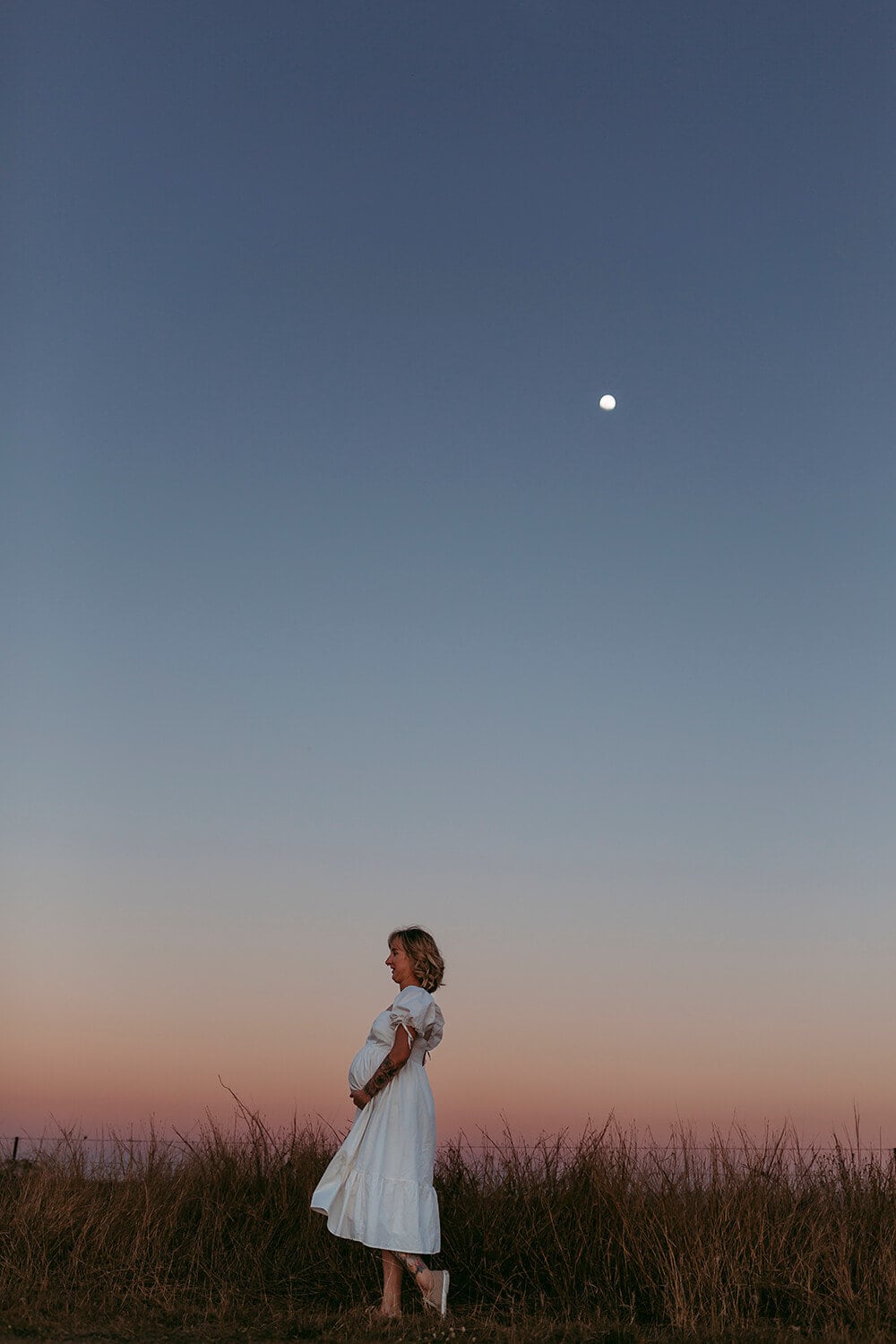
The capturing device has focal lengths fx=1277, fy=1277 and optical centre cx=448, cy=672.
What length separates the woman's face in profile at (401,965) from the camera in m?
6.69

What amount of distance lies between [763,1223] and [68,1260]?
13.8 feet

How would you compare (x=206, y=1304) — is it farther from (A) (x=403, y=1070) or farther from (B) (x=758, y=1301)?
(B) (x=758, y=1301)

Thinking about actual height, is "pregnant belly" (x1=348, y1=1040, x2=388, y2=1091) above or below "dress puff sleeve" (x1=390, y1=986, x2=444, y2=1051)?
below

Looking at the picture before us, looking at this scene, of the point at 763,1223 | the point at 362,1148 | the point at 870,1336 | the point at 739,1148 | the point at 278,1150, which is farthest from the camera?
the point at 278,1150

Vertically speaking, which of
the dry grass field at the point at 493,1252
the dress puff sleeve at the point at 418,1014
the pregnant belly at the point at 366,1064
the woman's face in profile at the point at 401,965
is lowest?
the dry grass field at the point at 493,1252

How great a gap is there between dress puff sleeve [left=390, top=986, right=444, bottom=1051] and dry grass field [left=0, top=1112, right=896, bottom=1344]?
138 cm

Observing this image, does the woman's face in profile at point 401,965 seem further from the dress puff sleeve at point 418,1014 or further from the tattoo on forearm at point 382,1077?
the tattoo on forearm at point 382,1077

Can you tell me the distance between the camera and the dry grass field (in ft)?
21.5

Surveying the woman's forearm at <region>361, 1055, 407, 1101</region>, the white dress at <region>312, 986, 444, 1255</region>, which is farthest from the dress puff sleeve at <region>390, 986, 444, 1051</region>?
the woman's forearm at <region>361, 1055, 407, 1101</region>

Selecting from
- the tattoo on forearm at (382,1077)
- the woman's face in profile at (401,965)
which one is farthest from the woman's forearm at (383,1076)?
the woman's face in profile at (401,965)

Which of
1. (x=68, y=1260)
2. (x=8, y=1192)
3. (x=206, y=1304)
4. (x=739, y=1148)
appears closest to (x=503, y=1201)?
(x=739, y=1148)

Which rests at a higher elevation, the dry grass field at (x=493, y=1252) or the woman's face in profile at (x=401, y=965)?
the woman's face in profile at (x=401, y=965)

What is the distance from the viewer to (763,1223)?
24.4 feet

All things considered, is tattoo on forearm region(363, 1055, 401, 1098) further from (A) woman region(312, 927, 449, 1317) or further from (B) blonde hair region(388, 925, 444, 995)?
(B) blonde hair region(388, 925, 444, 995)
